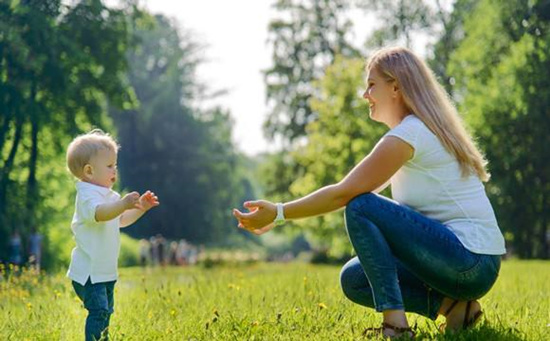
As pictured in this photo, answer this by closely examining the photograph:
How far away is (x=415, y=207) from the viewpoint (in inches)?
183

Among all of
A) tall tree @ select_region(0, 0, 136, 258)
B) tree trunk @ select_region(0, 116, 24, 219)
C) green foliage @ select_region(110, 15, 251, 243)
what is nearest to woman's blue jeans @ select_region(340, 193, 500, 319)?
tall tree @ select_region(0, 0, 136, 258)

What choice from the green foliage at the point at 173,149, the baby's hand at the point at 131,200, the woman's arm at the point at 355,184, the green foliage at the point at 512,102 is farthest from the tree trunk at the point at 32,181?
the green foliage at the point at 173,149

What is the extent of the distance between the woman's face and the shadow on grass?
1.27 metres

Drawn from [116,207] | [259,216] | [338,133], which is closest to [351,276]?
[259,216]

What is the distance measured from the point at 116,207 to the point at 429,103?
1.90 meters

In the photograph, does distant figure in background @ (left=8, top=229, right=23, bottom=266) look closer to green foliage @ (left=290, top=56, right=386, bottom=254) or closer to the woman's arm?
green foliage @ (left=290, top=56, right=386, bottom=254)

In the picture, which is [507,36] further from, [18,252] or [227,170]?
[227,170]

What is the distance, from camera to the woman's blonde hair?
14.8 feet

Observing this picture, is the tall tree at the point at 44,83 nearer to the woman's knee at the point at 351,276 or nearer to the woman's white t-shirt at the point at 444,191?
the woman's knee at the point at 351,276

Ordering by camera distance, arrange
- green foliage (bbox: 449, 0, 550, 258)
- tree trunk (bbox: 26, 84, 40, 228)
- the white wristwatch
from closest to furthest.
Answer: the white wristwatch
tree trunk (bbox: 26, 84, 40, 228)
green foliage (bbox: 449, 0, 550, 258)

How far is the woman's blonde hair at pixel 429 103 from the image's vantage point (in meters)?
4.52

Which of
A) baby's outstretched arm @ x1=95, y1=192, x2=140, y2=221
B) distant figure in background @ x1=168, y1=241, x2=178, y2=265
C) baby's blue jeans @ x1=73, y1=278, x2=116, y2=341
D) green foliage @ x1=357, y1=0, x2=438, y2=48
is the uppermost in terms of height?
green foliage @ x1=357, y1=0, x2=438, y2=48

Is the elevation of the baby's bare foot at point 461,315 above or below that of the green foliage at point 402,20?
below

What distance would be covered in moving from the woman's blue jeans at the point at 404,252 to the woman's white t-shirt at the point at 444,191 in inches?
3.7
